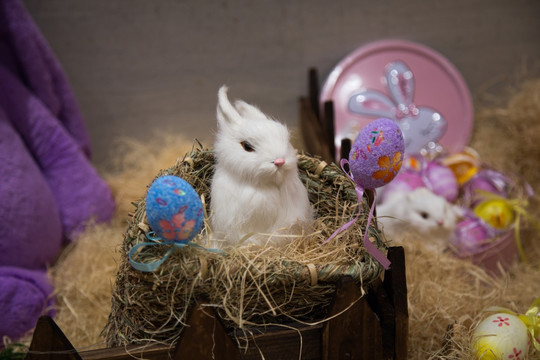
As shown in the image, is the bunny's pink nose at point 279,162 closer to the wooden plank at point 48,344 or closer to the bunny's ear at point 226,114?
the bunny's ear at point 226,114

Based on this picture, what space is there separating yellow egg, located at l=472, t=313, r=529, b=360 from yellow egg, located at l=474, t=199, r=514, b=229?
651 millimetres

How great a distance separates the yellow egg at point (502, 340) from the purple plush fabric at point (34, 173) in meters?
1.20

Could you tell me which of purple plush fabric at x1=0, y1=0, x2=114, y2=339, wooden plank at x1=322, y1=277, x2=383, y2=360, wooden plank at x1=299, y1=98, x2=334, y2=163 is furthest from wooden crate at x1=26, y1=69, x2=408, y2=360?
wooden plank at x1=299, y1=98, x2=334, y2=163

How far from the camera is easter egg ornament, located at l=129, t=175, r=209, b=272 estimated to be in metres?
0.86

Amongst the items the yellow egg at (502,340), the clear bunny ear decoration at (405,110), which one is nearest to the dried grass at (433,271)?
the yellow egg at (502,340)

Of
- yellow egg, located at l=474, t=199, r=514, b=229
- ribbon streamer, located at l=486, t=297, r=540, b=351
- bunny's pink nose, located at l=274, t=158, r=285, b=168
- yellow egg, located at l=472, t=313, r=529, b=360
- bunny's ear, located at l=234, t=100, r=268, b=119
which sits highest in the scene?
bunny's ear, located at l=234, t=100, r=268, b=119

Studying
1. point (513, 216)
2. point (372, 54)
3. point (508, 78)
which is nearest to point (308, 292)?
point (513, 216)

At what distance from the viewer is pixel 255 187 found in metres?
1.15

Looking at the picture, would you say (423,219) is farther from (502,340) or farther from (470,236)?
(502,340)

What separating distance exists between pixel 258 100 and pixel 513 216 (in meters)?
1.12

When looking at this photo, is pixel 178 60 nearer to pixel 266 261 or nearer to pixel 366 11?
pixel 366 11

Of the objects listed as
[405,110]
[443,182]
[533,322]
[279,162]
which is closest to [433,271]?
[533,322]

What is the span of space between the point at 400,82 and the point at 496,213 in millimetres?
688

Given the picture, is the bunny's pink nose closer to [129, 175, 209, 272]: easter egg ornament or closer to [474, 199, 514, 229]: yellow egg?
[129, 175, 209, 272]: easter egg ornament
